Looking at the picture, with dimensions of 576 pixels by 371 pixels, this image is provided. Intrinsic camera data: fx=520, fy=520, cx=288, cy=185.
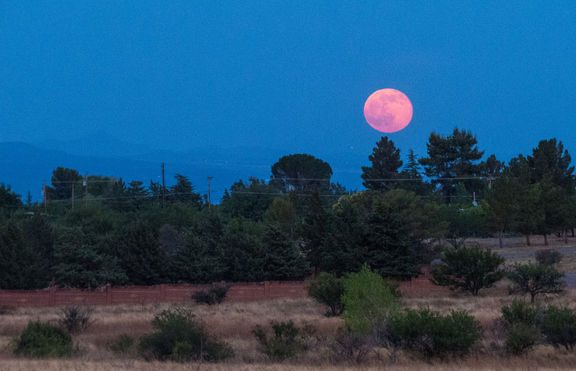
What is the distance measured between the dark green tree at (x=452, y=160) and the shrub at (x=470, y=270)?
188 ft

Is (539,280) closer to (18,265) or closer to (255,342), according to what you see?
(255,342)

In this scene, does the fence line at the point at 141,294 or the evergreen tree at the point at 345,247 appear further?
the evergreen tree at the point at 345,247

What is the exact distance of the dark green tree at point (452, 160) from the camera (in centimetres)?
8544

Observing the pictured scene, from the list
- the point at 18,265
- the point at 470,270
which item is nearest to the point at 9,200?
the point at 18,265

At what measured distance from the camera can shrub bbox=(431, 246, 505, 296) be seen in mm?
28078

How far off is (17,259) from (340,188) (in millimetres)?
63752

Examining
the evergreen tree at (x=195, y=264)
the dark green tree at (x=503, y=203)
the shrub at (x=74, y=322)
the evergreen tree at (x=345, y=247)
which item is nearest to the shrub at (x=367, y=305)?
the shrub at (x=74, y=322)

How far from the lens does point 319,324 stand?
21.3m

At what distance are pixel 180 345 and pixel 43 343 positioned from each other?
4550mm

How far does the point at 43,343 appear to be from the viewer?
16109 millimetres

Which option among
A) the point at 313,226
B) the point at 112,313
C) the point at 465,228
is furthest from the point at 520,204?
the point at 112,313

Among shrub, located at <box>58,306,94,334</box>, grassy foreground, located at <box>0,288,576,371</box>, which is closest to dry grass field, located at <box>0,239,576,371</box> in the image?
grassy foreground, located at <box>0,288,576,371</box>

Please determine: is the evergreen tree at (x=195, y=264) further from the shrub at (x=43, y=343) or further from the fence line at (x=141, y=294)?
the shrub at (x=43, y=343)

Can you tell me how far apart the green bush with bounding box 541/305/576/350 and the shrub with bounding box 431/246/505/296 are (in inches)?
461
